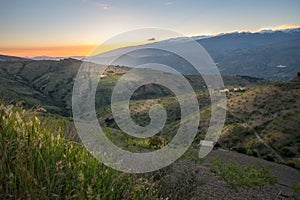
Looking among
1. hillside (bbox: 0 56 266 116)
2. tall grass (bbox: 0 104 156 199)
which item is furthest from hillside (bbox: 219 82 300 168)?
hillside (bbox: 0 56 266 116)

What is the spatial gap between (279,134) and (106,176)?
4266cm

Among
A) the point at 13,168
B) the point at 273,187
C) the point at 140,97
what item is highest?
the point at 13,168

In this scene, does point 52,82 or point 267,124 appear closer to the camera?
point 267,124

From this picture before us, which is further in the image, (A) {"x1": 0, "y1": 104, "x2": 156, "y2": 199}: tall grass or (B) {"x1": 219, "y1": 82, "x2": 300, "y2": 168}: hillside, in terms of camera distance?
(B) {"x1": 219, "y1": 82, "x2": 300, "y2": 168}: hillside

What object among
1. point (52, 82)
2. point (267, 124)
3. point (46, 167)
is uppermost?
point (46, 167)

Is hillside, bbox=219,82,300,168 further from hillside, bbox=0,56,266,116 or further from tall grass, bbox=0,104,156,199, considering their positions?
hillside, bbox=0,56,266,116

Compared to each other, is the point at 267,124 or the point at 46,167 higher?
the point at 46,167

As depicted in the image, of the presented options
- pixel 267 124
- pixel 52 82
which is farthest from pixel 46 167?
pixel 52 82

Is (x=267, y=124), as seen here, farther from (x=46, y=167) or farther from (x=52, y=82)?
(x=52, y=82)

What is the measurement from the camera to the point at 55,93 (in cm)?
13862

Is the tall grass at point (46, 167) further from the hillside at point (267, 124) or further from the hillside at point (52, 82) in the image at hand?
the hillside at point (52, 82)

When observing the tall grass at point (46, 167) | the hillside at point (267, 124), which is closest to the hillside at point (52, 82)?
the hillside at point (267, 124)

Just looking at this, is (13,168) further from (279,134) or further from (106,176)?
(279,134)

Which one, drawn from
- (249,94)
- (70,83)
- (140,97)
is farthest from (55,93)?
(249,94)
